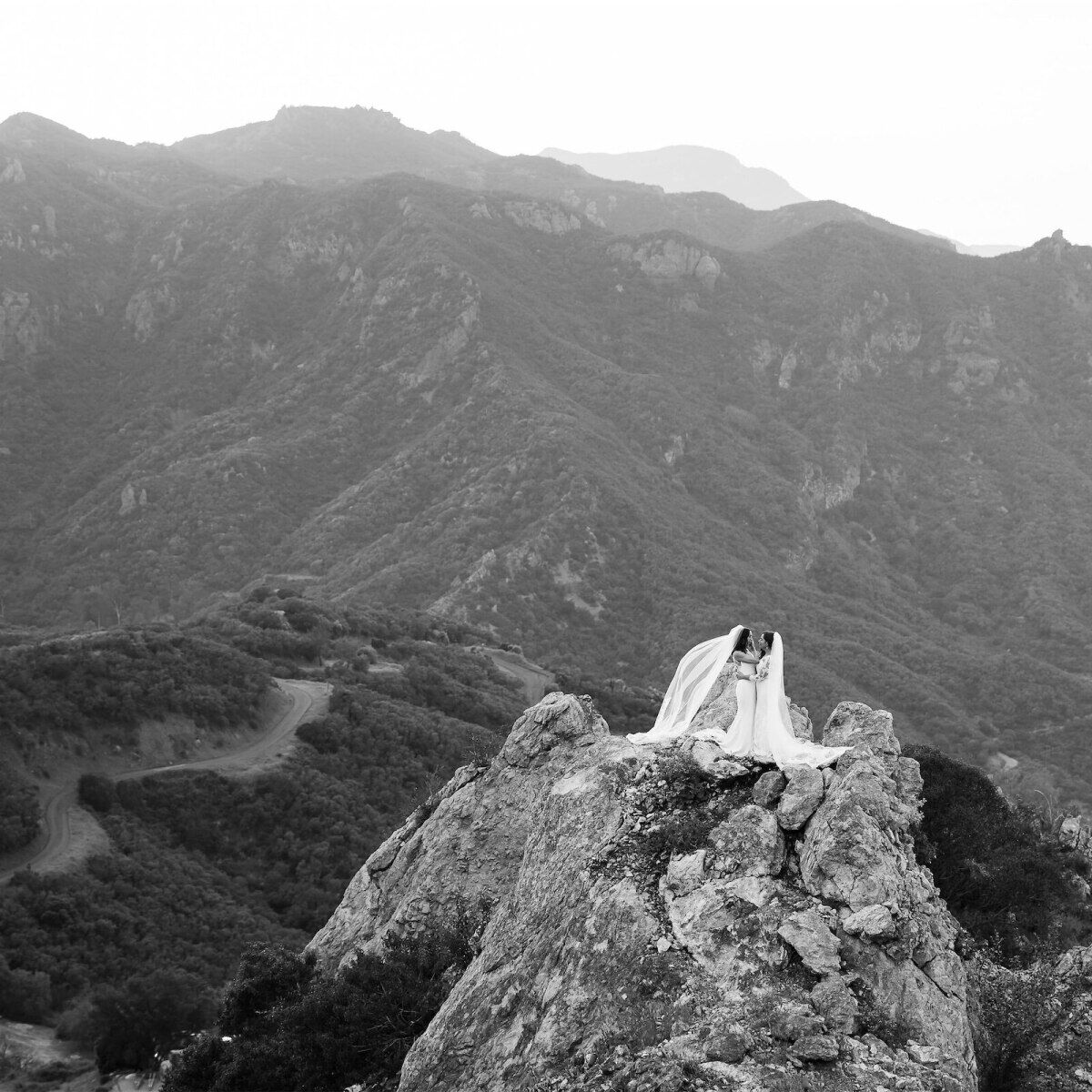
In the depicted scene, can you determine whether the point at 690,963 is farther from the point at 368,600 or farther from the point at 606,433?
the point at 606,433

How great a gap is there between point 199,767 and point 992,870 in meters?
35.1

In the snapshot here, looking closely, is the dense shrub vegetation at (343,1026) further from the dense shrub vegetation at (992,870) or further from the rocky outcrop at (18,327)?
the rocky outcrop at (18,327)

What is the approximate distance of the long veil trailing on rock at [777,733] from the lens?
12.3 metres

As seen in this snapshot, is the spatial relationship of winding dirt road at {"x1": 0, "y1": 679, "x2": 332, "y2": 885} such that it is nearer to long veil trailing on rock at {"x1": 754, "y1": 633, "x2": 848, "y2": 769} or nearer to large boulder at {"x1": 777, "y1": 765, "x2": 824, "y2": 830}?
long veil trailing on rock at {"x1": 754, "y1": 633, "x2": 848, "y2": 769}

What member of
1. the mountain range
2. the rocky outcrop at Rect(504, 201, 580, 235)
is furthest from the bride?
the rocky outcrop at Rect(504, 201, 580, 235)

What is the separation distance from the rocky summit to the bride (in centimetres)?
39

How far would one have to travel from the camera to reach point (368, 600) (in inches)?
3760

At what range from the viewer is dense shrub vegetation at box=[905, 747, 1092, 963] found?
18484 millimetres

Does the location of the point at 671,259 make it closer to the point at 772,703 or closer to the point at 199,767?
the point at 199,767

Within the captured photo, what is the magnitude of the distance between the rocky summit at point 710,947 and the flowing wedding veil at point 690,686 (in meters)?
0.81

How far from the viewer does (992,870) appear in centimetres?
2081

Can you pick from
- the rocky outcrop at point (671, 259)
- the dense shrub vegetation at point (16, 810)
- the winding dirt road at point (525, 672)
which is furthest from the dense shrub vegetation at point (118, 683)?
the rocky outcrop at point (671, 259)

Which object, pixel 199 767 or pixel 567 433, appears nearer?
pixel 199 767

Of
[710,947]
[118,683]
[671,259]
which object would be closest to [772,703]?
[710,947]
